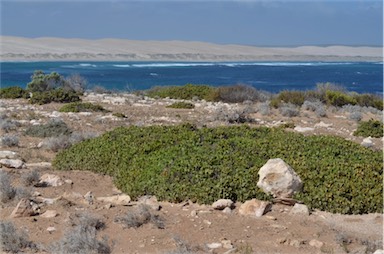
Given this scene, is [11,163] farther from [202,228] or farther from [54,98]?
[54,98]

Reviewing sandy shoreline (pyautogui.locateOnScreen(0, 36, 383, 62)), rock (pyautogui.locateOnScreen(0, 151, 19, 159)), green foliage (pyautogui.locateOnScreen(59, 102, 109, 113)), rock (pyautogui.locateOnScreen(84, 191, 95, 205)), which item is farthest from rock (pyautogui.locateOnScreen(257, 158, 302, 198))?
sandy shoreline (pyautogui.locateOnScreen(0, 36, 383, 62))

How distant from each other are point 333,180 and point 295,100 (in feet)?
50.1

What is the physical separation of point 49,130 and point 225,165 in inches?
225

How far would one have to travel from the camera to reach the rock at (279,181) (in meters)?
6.91

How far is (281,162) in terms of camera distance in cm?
711

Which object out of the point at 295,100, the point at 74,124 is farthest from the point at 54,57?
the point at 74,124

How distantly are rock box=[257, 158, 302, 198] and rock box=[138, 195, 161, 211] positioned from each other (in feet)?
4.10

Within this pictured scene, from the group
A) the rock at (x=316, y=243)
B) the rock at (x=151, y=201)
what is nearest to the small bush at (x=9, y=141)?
the rock at (x=151, y=201)

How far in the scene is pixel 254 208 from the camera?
6574mm

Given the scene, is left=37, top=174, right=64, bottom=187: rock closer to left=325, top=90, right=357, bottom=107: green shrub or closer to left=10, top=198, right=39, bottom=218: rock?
left=10, top=198, right=39, bottom=218: rock

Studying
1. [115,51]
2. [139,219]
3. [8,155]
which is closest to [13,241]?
[139,219]

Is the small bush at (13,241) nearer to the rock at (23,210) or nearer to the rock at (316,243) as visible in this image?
the rock at (23,210)

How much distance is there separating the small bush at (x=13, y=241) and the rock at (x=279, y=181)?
284 centimetres

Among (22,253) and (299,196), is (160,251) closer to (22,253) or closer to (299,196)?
(22,253)
